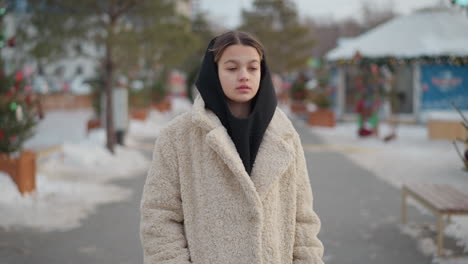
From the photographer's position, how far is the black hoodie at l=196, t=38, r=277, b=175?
217 centimetres

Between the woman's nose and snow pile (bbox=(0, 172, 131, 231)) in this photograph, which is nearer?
the woman's nose

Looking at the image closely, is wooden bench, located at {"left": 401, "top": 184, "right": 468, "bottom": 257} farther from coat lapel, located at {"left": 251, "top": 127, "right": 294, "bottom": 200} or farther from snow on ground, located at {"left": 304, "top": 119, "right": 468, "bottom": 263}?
coat lapel, located at {"left": 251, "top": 127, "right": 294, "bottom": 200}

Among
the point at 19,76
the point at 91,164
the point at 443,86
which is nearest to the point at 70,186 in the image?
the point at 19,76

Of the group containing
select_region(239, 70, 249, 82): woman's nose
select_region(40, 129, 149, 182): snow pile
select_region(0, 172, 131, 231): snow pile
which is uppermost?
select_region(239, 70, 249, 82): woman's nose

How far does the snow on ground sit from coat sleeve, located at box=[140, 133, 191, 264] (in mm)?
3971

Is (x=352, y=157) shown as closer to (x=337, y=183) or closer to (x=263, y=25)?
(x=337, y=183)

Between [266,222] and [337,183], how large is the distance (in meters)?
7.65

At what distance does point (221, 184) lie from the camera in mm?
2150

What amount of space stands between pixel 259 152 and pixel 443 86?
67.1 ft

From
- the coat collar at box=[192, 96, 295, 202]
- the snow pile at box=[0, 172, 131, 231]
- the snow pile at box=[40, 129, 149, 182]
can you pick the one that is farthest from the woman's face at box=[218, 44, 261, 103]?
the snow pile at box=[40, 129, 149, 182]

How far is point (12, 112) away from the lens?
8227 mm

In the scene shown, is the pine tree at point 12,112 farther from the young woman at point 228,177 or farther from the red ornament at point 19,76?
the young woman at point 228,177

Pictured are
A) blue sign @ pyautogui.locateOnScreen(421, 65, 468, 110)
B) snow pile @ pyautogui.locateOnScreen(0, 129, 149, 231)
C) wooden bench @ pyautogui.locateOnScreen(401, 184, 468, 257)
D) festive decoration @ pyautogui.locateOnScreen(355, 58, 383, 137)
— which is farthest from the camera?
blue sign @ pyautogui.locateOnScreen(421, 65, 468, 110)

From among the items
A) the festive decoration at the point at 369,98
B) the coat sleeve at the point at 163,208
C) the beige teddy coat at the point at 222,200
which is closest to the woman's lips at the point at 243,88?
the beige teddy coat at the point at 222,200
